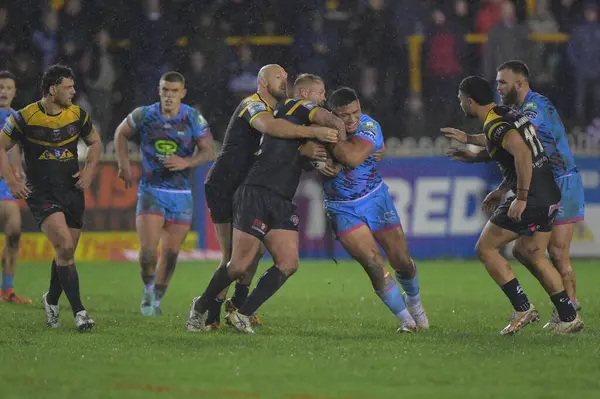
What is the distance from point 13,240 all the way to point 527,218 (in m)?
6.67

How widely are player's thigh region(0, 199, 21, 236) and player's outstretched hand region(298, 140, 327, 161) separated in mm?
5225

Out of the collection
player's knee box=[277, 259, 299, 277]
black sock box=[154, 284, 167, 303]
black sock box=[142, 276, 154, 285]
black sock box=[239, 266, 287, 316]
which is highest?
player's knee box=[277, 259, 299, 277]

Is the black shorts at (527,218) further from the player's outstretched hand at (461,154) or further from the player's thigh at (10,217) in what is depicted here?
the player's thigh at (10,217)

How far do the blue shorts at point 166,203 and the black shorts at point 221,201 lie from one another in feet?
4.90

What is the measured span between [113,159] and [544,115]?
9600 mm

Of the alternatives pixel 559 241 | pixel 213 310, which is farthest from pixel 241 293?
pixel 559 241

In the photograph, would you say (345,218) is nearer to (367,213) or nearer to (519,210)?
(367,213)

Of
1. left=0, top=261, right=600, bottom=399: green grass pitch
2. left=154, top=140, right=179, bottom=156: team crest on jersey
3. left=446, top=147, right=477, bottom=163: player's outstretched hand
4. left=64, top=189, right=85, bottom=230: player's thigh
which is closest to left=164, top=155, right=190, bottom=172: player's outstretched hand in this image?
left=154, top=140, right=179, bottom=156: team crest on jersey

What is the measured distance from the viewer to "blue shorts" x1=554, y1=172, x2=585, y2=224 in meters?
11.0

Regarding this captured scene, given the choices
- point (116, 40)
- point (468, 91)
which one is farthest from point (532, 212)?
point (116, 40)

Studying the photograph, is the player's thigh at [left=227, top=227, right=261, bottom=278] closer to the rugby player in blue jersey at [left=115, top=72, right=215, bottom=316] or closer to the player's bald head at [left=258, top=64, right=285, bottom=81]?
the player's bald head at [left=258, top=64, right=285, bottom=81]

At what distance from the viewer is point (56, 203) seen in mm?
10539

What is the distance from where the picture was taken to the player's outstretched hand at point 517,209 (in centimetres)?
941

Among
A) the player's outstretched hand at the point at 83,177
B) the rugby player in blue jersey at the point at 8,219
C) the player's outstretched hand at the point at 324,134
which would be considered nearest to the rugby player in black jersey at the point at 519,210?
the player's outstretched hand at the point at 324,134
